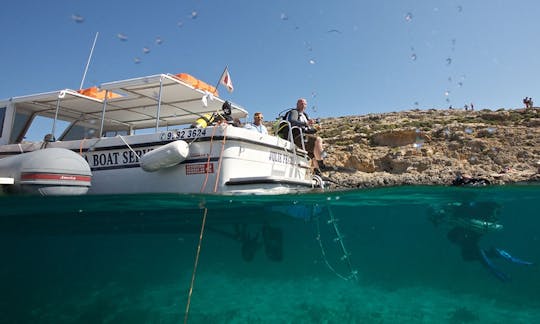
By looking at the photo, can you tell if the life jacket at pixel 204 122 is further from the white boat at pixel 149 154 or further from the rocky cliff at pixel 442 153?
the rocky cliff at pixel 442 153

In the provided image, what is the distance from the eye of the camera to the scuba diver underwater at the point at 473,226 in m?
13.2

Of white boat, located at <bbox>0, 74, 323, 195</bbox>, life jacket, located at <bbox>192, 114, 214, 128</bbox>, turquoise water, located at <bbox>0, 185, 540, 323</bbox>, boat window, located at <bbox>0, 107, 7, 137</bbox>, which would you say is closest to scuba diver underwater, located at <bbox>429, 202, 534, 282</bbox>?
turquoise water, located at <bbox>0, 185, 540, 323</bbox>

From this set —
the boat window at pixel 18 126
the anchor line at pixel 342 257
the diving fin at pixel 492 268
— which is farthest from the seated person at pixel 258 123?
the diving fin at pixel 492 268

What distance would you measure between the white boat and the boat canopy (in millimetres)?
27

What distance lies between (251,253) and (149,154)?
1151 centimetres

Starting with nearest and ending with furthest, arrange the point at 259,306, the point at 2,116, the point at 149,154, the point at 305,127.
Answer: the point at 149,154
the point at 305,127
the point at 2,116
the point at 259,306

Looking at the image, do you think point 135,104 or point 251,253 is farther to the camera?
point 251,253

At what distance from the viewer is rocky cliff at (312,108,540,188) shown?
25938 mm

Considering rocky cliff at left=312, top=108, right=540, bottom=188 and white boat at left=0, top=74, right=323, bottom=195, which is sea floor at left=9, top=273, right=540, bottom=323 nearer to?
Result: white boat at left=0, top=74, right=323, bottom=195

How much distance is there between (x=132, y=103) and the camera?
29.4ft

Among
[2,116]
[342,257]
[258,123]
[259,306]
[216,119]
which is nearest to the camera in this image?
[216,119]

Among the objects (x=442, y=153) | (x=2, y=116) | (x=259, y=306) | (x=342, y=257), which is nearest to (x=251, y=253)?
(x=259, y=306)

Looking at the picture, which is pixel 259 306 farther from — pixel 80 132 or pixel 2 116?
pixel 2 116

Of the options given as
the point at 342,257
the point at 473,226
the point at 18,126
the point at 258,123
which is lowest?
the point at 342,257
